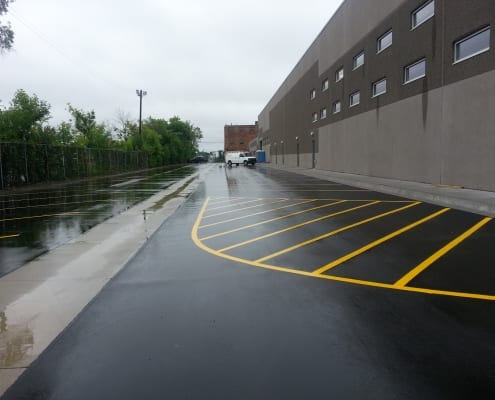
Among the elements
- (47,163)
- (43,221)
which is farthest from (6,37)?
(43,221)

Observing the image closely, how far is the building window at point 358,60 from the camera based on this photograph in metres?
29.2

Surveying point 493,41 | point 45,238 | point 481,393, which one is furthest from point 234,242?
point 493,41

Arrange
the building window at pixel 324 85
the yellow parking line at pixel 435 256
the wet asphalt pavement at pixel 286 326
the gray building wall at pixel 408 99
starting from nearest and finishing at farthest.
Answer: the wet asphalt pavement at pixel 286 326 < the yellow parking line at pixel 435 256 < the gray building wall at pixel 408 99 < the building window at pixel 324 85

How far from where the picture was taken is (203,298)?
16.9 ft

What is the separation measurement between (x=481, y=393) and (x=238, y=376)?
1.83m

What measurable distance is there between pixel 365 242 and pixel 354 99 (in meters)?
24.7

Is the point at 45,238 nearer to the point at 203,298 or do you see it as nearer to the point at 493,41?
the point at 203,298

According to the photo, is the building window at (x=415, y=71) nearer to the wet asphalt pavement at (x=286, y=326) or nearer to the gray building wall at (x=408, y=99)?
the gray building wall at (x=408, y=99)

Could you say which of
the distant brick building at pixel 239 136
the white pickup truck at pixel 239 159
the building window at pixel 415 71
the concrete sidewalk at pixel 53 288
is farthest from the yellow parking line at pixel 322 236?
the distant brick building at pixel 239 136

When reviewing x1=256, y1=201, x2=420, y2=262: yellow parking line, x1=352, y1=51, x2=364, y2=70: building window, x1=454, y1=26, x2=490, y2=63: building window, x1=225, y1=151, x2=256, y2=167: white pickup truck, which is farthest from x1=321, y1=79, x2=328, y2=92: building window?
x1=225, y1=151, x2=256, y2=167: white pickup truck

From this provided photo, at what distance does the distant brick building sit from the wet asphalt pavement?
438 ft

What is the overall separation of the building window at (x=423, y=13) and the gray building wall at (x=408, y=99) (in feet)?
0.88

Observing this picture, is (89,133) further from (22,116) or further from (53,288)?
(53,288)

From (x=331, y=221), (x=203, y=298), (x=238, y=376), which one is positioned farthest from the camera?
(x=331, y=221)
